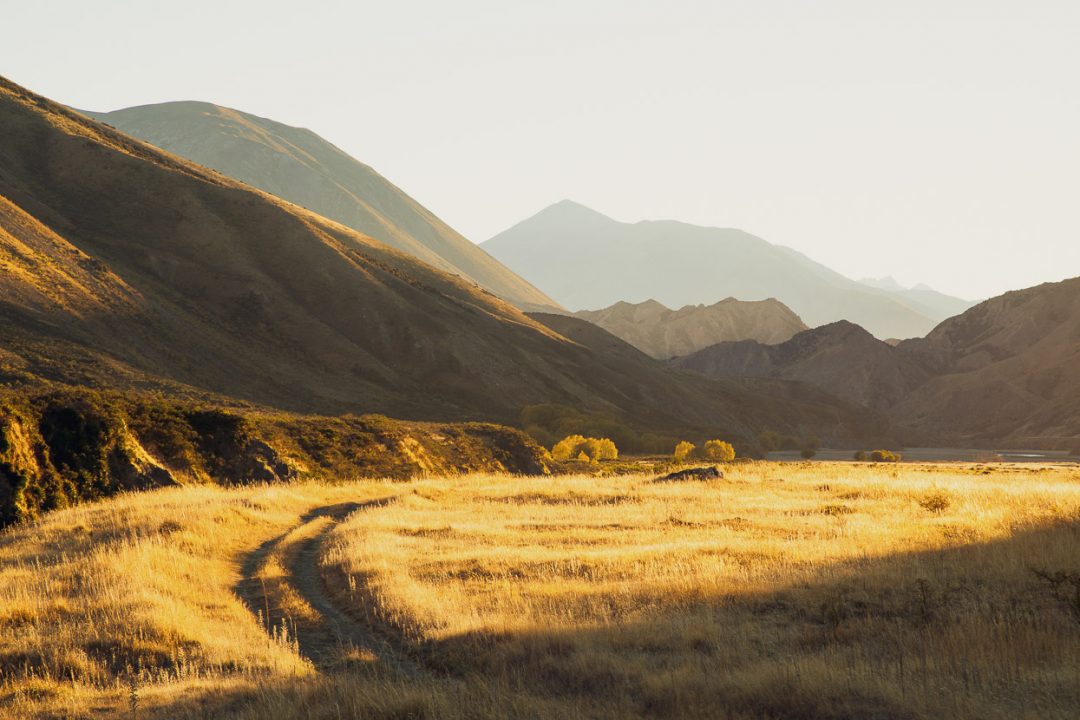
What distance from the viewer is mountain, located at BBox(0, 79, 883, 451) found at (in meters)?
73.8

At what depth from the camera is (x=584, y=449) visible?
268ft

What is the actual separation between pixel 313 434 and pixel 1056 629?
38046 millimetres

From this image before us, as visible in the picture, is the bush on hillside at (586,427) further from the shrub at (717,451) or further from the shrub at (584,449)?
the shrub at (584,449)

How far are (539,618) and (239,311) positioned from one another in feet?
302

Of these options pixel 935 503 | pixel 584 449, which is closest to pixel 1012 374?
pixel 584 449

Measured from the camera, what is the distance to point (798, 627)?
1277cm

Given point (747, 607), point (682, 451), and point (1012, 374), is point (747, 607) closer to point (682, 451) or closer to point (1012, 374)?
A: point (682, 451)

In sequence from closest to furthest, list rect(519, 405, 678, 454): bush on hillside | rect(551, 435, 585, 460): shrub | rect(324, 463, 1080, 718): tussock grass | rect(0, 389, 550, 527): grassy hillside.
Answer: rect(324, 463, 1080, 718): tussock grass, rect(0, 389, 550, 527): grassy hillside, rect(551, 435, 585, 460): shrub, rect(519, 405, 678, 454): bush on hillside

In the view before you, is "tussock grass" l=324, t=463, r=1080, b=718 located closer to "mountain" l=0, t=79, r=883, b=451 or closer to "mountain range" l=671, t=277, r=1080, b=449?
"mountain" l=0, t=79, r=883, b=451

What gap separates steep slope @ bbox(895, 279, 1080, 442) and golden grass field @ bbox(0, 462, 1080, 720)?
122363 mm

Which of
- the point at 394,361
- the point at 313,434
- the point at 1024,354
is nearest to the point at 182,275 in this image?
the point at 394,361

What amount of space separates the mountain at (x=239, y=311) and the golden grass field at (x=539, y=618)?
46234 millimetres

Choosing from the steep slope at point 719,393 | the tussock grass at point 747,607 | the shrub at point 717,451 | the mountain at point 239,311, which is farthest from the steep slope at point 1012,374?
the tussock grass at point 747,607

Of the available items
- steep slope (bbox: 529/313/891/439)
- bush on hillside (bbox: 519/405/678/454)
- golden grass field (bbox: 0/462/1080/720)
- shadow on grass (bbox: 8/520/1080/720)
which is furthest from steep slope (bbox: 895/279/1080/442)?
shadow on grass (bbox: 8/520/1080/720)
